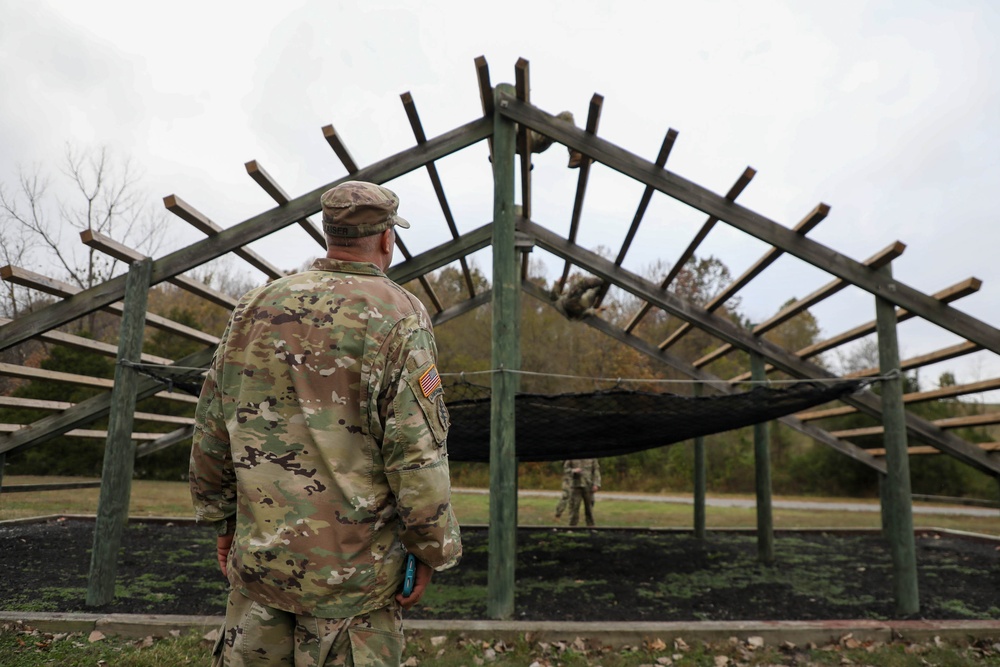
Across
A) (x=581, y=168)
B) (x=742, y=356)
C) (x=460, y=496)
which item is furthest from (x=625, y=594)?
(x=742, y=356)

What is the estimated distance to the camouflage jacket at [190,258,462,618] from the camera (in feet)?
A: 4.75

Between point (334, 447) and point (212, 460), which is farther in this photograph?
point (212, 460)

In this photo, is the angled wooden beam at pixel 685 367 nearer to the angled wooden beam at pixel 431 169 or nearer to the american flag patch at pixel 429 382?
the angled wooden beam at pixel 431 169

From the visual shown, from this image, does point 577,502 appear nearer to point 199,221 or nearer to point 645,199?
point 645,199

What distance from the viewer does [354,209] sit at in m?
1.64

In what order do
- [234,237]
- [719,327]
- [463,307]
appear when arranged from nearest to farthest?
[234,237] → [719,327] → [463,307]

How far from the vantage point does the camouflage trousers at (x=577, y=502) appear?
8844mm

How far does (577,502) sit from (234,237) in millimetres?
6389

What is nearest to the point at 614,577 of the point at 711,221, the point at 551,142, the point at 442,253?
the point at 711,221

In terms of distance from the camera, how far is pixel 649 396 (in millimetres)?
4266

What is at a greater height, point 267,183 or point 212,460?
point 267,183

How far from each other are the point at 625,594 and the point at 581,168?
324 cm

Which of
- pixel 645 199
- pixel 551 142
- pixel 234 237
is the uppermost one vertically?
pixel 551 142

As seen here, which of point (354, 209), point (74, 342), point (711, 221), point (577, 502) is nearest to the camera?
point (354, 209)
